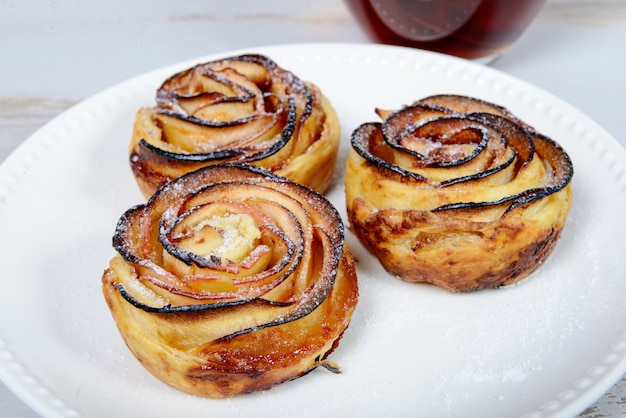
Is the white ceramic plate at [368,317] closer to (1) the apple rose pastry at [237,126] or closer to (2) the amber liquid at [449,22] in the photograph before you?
(1) the apple rose pastry at [237,126]

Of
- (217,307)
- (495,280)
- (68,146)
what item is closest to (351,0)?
(68,146)

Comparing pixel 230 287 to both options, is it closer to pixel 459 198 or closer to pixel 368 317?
pixel 368 317

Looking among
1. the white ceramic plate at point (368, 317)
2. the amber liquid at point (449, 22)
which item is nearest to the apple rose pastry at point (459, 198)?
the white ceramic plate at point (368, 317)

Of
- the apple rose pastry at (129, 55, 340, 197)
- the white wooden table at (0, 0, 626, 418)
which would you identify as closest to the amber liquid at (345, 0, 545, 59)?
the white wooden table at (0, 0, 626, 418)

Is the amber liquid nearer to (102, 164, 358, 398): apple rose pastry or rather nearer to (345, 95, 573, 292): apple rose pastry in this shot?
(345, 95, 573, 292): apple rose pastry

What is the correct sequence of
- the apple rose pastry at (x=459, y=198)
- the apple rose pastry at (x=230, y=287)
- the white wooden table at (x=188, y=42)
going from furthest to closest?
the white wooden table at (x=188, y=42)
the apple rose pastry at (x=459, y=198)
the apple rose pastry at (x=230, y=287)

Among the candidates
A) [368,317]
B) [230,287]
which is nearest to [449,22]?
[368,317]
